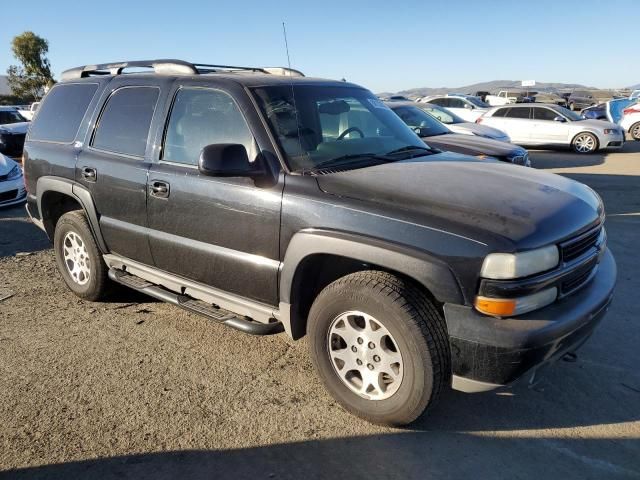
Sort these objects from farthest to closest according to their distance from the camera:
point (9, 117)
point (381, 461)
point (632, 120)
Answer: point (632, 120), point (9, 117), point (381, 461)

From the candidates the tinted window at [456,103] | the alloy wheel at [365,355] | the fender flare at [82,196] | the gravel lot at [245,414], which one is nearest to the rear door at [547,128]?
the tinted window at [456,103]

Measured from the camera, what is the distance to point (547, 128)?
15.8 meters

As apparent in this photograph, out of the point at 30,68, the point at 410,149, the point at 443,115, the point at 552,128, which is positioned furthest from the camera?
the point at 30,68

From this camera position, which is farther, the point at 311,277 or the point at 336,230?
the point at 311,277

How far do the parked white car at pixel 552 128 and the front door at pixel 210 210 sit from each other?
14527mm

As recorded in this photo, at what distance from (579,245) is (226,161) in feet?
6.62

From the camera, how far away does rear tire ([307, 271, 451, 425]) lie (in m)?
2.63

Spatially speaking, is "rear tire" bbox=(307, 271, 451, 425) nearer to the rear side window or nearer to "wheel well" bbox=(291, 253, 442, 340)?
"wheel well" bbox=(291, 253, 442, 340)

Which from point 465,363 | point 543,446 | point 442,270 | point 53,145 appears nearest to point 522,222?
point 442,270

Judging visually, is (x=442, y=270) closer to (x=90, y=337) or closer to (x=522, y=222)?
(x=522, y=222)

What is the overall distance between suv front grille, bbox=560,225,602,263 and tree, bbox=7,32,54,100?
60.1m

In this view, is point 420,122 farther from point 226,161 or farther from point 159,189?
point 226,161

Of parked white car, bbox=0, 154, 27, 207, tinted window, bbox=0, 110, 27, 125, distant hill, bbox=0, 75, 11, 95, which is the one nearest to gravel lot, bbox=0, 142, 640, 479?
parked white car, bbox=0, 154, 27, 207

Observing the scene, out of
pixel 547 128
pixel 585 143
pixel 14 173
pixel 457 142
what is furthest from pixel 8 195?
pixel 585 143
